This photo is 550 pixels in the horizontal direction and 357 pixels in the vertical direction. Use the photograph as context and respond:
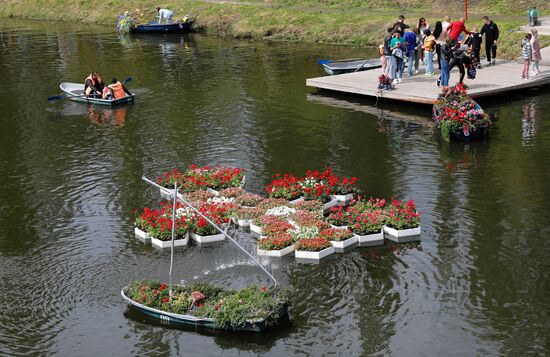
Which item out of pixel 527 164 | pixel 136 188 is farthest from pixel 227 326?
pixel 527 164

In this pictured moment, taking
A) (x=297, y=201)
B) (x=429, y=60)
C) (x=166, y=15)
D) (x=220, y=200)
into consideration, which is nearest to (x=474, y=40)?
(x=429, y=60)

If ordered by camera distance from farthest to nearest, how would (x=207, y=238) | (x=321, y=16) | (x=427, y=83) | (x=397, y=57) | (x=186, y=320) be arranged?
(x=321, y=16), (x=427, y=83), (x=397, y=57), (x=207, y=238), (x=186, y=320)

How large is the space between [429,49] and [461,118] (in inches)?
323

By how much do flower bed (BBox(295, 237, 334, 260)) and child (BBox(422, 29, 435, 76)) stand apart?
18401 millimetres

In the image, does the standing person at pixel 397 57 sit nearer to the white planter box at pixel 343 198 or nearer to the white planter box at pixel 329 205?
the white planter box at pixel 343 198

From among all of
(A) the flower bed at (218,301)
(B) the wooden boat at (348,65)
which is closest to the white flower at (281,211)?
(A) the flower bed at (218,301)

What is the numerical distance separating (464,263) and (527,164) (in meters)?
Answer: 8.95

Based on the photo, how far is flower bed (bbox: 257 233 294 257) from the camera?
921 inches

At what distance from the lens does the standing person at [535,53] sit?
38.8 meters

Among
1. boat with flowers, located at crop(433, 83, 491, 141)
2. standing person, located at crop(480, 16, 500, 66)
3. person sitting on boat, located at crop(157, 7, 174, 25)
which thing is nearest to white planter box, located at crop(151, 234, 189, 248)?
boat with flowers, located at crop(433, 83, 491, 141)

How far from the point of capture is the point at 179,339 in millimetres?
19203

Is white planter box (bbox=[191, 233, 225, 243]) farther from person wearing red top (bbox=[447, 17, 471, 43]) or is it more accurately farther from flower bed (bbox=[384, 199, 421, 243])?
person wearing red top (bbox=[447, 17, 471, 43])

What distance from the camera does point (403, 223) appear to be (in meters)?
24.3

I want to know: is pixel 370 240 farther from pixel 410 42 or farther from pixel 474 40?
pixel 474 40
